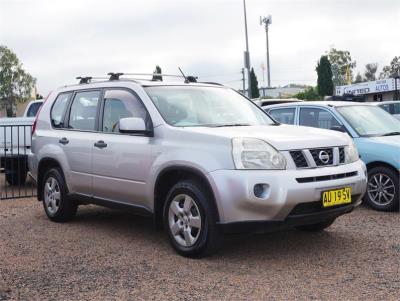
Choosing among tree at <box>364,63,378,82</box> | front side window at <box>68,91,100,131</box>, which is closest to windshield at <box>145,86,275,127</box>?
front side window at <box>68,91,100,131</box>

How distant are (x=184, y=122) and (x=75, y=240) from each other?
72.2 inches

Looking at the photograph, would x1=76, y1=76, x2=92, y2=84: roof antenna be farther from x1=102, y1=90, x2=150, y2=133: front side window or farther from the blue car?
the blue car

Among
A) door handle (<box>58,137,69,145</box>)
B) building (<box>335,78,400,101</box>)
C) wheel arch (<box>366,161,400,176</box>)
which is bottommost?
wheel arch (<box>366,161,400,176</box>)

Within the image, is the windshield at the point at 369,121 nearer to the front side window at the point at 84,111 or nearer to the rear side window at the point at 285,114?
the rear side window at the point at 285,114

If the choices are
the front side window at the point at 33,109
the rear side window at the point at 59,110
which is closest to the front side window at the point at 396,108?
the front side window at the point at 33,109

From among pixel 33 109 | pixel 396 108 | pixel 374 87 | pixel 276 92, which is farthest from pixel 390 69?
pixel 33 109

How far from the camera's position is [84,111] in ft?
21.4

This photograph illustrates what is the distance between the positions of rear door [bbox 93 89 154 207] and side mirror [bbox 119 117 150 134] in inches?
5.0

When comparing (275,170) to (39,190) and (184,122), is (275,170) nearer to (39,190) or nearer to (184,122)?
(184,122)

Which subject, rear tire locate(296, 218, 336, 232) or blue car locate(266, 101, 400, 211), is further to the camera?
blue car locate(266, 101, 400, 211)

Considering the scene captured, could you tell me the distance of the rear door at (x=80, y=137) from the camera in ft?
20.4

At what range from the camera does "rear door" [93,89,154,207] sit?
546 cm

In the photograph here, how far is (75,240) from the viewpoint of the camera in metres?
5.95

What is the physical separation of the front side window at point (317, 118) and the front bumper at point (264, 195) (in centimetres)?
334
